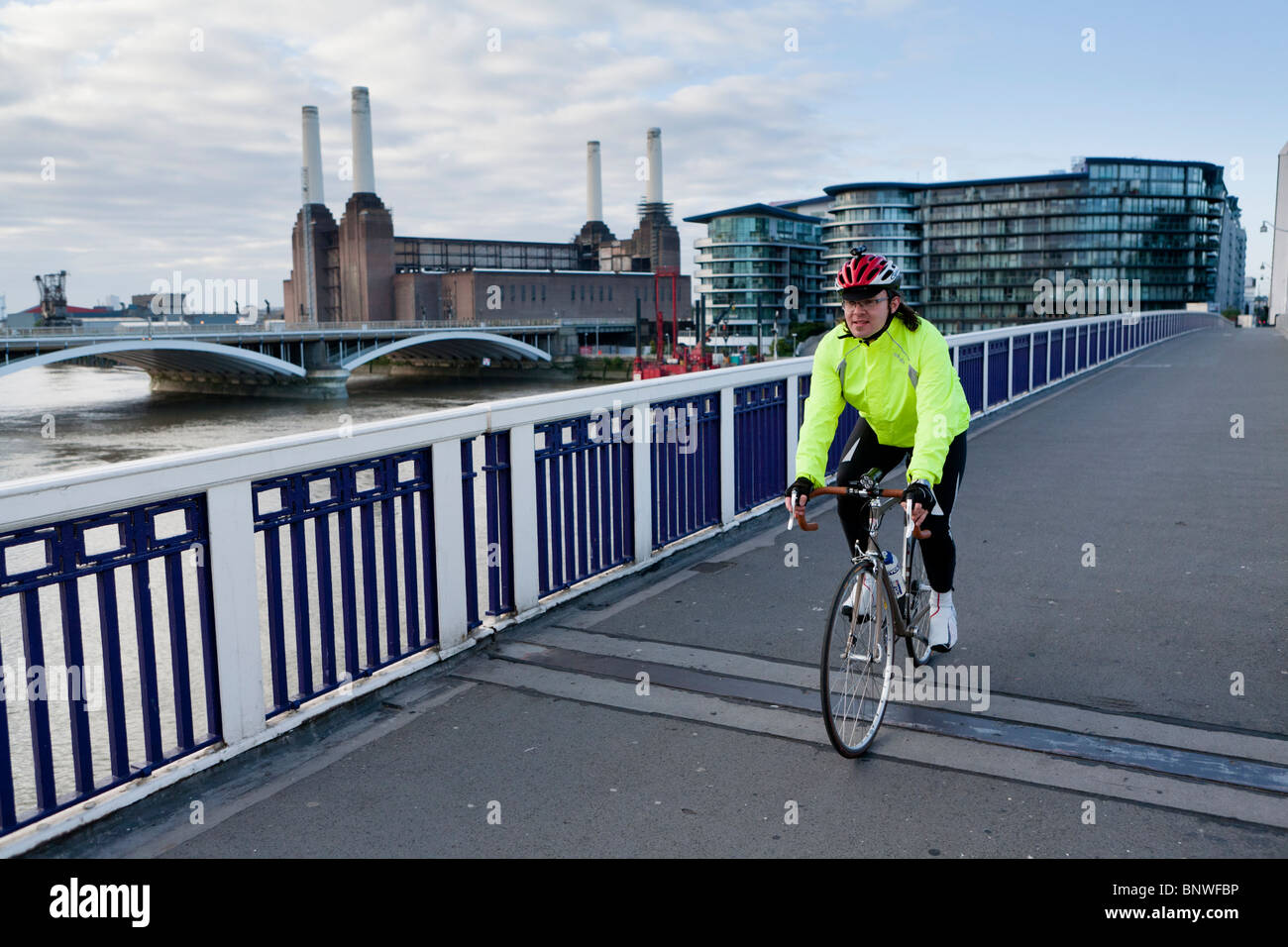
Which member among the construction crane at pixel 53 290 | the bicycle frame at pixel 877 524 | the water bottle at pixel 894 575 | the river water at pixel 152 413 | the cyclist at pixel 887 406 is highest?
the construction crane at pixel 53 290

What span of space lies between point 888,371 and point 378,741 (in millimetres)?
2299

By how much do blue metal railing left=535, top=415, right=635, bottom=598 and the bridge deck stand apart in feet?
0.67

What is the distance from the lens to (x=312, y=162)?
108 metres

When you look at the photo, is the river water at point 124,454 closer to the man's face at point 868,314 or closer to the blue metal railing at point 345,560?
the blue metal railing at point 345,560

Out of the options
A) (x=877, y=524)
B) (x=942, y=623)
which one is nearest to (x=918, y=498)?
(x=877, y=524)

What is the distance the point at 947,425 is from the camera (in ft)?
12.9

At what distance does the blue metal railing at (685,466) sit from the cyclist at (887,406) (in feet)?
7.83

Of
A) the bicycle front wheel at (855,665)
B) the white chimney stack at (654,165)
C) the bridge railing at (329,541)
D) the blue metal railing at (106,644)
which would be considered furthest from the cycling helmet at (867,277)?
the white chimney stack at (654,165)

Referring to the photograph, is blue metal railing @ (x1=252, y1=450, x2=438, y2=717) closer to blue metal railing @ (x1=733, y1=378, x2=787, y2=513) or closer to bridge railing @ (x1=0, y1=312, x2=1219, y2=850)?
bridge railing @ (x1=0, y1=312, x2=1219, y2=850)

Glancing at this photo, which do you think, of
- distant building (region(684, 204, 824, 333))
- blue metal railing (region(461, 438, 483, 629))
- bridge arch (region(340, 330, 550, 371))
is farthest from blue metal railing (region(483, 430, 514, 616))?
distant building (region(684, 204, 824, 333))

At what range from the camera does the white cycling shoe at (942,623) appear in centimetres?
453

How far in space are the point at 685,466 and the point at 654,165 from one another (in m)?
132
